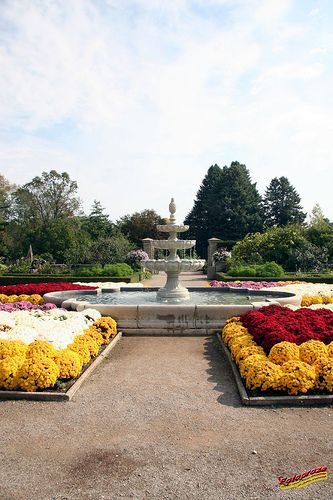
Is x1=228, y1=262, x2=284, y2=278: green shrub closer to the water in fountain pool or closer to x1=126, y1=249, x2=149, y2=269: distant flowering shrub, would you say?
the water in fountain pool

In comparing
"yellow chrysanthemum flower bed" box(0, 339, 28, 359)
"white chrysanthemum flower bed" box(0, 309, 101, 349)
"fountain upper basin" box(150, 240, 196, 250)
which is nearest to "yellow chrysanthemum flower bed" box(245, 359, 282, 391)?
"white chrysanthemum flower bed" box(0, 309, 101, 349)

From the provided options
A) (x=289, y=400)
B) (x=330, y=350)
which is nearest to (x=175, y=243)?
(x=330, y=350)

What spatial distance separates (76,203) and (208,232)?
608 inches

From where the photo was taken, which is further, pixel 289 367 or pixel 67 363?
pixel 67 363

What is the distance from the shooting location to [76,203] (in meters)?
49.9

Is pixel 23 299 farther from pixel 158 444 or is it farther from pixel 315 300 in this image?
pixel 158 444

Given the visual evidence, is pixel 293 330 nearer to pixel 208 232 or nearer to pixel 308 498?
pixel 308 498

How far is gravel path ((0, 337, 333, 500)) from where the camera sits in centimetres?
394

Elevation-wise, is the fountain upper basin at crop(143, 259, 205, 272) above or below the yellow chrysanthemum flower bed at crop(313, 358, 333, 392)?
above

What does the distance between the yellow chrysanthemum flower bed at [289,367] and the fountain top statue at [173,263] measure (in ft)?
15.7

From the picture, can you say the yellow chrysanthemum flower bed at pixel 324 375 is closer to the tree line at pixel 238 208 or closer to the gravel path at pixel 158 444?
the gravel path at pixel 158 444

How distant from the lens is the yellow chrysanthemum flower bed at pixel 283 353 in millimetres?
6539

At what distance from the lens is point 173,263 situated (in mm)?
11984

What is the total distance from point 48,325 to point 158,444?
4.45 meters
